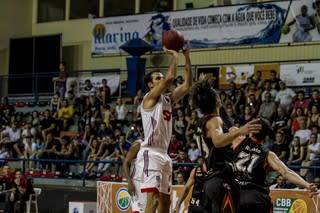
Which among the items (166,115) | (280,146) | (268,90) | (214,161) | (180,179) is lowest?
(180,179)

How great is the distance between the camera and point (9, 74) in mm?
29359

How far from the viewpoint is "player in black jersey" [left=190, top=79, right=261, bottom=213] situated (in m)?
7.71

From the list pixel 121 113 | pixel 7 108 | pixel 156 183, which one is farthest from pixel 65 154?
pixel 156 183

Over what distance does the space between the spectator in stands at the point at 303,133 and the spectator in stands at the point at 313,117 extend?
0.15 m

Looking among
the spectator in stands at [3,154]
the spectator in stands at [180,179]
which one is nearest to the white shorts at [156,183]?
the spectator in stands at [180,179]

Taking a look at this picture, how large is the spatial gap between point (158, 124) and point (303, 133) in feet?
27.9

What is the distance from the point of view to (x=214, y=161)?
7812 mm

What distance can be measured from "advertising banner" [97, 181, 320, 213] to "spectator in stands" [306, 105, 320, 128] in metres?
3.89

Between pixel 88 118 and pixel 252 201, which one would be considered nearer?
pixel 252 201

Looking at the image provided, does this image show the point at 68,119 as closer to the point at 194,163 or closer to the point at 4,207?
the point at 4,207

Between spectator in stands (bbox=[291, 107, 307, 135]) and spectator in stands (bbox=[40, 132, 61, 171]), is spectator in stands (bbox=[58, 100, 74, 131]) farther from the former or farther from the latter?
→ spectator in stands (bbox=[291, 107, 307, 135])

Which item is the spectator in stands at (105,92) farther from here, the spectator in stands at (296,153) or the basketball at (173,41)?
the basketball at (173,41)

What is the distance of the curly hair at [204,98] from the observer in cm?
777

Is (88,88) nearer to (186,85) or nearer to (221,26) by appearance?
(221,26)
